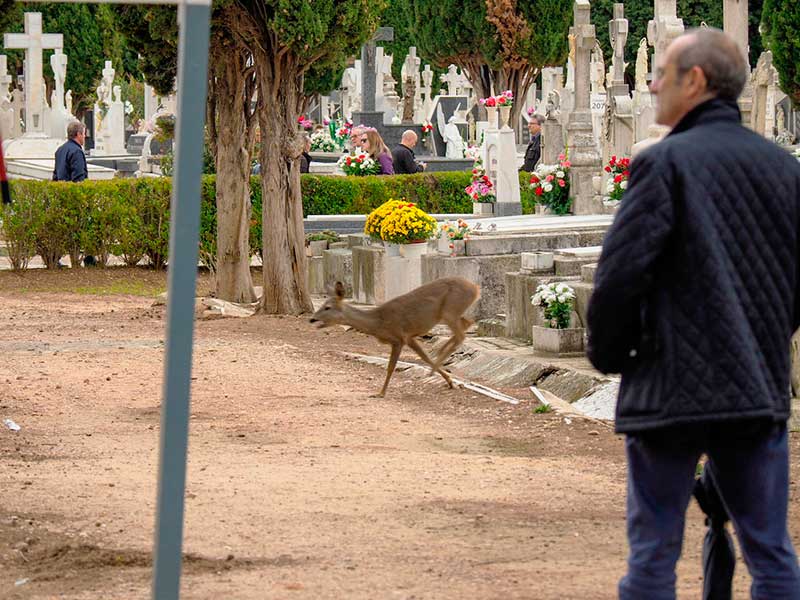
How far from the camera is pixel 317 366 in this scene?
12984 millimetres

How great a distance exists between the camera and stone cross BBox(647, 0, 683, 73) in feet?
45.5

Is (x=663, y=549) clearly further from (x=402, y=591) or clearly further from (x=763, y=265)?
(x=402, y=591)

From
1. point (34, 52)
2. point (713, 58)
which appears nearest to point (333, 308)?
point (713, 58)

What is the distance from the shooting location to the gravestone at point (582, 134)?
Result: 18781 millimetres

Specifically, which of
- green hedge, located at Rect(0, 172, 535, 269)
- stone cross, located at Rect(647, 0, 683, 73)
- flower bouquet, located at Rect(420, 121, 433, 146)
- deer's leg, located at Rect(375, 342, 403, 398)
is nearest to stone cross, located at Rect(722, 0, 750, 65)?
stone cross, located at Rect(647, 0, 683, 73)

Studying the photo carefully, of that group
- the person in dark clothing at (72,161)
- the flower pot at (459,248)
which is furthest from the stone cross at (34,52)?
the flower pot at (459,248)

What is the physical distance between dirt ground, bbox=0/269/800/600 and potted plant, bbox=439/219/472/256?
7.51ft

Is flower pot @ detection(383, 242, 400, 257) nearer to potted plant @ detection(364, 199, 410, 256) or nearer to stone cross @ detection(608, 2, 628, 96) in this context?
potted plant @ detection(364, 199, 410, 256)

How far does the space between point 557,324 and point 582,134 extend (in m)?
7.92

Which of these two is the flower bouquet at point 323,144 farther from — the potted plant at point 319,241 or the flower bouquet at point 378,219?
the flower bouquet at point 378,219

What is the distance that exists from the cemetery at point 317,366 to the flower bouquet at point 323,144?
5.61 metres

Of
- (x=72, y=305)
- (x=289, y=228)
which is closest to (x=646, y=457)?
(x=289, y=228)

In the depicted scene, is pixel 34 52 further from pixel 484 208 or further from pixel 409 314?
pixel 409 314

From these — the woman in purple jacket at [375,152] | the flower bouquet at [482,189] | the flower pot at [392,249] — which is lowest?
the flower pot at [392,249]
